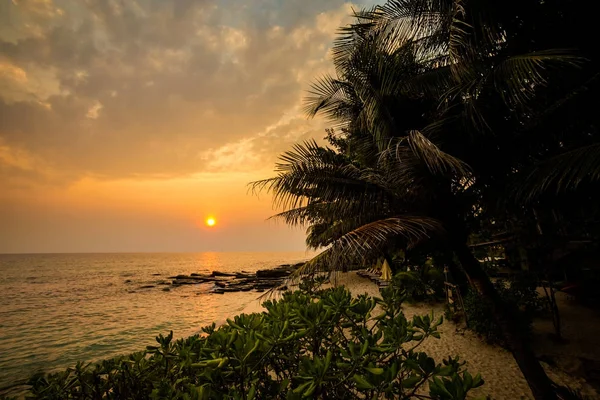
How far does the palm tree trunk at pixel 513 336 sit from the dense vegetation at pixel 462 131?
2cm

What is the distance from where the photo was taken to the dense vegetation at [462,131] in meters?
3.85

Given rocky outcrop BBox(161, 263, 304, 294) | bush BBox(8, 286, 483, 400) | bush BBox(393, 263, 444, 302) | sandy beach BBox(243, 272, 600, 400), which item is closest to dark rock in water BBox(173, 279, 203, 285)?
rocky outcrop BBox(161, 263, 304, 294)

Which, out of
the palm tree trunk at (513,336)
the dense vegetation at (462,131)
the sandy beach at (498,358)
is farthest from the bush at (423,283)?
the palm tree trunk at (513,336)

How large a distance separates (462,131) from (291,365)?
4.83 m

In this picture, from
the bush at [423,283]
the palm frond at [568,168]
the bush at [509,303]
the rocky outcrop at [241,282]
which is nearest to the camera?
the palm frond at [568,168]

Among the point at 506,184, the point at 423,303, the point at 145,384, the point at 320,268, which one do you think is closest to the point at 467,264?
the point at 506,184

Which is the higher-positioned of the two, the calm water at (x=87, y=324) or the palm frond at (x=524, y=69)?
the palm frond at (x=524, y=69)

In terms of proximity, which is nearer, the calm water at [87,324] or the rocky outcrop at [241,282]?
the calm water at [87,324]

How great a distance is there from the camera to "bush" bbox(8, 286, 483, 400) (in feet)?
4.79

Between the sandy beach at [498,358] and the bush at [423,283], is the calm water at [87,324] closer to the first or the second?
the bush at [423,283]

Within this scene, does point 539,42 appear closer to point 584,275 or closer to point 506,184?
point 506,184

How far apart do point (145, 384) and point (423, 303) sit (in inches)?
468

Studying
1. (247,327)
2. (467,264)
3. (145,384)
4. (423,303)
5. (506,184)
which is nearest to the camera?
(247,327)

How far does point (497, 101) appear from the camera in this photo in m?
4.57
